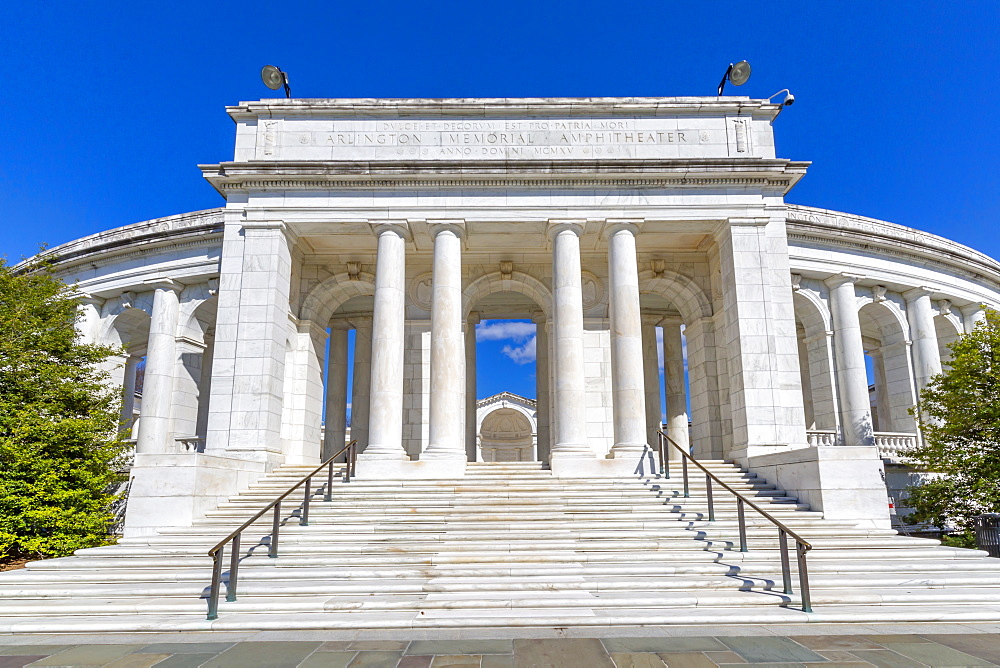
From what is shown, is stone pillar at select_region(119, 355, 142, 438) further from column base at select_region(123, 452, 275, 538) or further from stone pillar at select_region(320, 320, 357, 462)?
column base at select_region(123, 452, 275, 538)

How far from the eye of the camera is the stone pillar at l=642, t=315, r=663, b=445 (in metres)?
29.9

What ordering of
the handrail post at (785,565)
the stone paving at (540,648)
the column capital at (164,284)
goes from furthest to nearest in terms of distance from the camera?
the column capital at (164,284)
the handrail post at (785,565)
the stone paving at (540,648)

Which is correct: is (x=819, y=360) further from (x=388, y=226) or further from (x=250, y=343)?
(x=250, y=343)

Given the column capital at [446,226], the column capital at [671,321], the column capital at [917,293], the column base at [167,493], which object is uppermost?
the column capital at [446,226]

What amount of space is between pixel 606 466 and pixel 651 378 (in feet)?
41.6

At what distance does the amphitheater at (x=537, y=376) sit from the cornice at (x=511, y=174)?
0.34 ft

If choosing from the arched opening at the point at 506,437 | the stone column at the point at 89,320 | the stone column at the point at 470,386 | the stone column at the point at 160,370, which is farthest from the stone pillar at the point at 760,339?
the arched opening at the point at 506,437

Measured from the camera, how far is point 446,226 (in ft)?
71.0

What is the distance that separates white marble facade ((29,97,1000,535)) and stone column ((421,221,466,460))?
2.9 inches

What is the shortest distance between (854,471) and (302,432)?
18.5 m

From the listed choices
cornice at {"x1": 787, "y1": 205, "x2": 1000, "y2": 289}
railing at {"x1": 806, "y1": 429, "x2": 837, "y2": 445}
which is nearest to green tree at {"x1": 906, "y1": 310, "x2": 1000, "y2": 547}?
railing at {"x1": 806, "y1": 429, "x2": 837, "y2": 445}

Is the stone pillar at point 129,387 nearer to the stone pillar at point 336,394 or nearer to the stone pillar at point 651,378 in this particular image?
the stone pillar at point 336,394

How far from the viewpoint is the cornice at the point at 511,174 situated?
70.1 ft

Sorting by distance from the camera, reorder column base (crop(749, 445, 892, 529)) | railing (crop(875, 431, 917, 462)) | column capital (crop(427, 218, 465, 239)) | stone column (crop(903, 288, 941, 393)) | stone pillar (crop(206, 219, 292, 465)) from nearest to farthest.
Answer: column base (crop(749, 445, 892, 529))
stone pillar (crop(206, 219, 292, 465))
column capital (crop(427, 218, 465, 239))
railing (crop(875, 431, 917, 462))
stone column (crop(903, 288, 941, 393))
